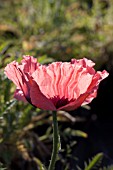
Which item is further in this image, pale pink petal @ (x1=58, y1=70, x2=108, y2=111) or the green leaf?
the green leaf

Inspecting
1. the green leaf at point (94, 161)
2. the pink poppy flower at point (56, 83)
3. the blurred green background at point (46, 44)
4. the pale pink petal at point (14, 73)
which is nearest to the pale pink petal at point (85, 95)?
the pink poppy flower at point (56, 83)

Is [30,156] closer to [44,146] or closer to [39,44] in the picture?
[44,146]

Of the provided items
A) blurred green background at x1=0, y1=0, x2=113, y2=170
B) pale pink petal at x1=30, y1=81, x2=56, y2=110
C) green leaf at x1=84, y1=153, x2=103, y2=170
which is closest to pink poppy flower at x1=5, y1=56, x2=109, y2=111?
pale pink petal at x1=30, y1=81, x2=56, y2=110

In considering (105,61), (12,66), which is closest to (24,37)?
(105,61)

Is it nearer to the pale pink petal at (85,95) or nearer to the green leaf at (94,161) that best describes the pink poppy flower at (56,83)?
the pale pink petal at (85,95)

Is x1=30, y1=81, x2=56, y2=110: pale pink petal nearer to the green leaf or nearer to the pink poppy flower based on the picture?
the pink poppy flower

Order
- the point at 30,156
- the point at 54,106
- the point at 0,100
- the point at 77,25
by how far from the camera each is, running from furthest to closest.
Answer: the point at 77,25 → the point at 30,156 → the point at 0,100 → the point at 54,106

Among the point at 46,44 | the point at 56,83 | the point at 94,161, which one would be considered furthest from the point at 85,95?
the point at 46,44

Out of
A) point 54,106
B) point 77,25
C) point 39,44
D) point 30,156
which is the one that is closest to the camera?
point 54,106

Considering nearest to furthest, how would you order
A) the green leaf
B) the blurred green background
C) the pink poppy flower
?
the pink poppy flower
the green leaf
the blurred green background
